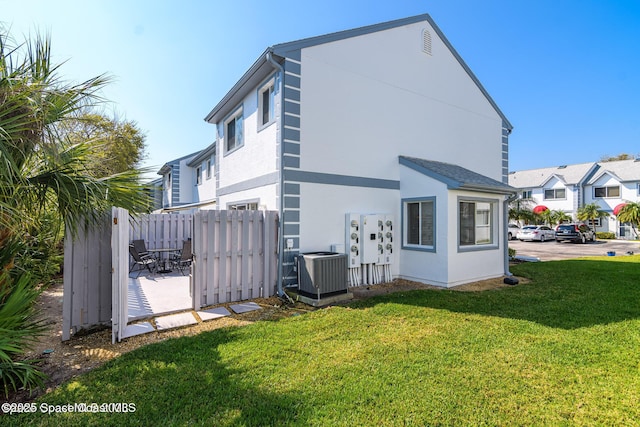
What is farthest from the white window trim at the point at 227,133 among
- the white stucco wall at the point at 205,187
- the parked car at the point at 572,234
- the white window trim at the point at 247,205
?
the parked car at the point at 572,234

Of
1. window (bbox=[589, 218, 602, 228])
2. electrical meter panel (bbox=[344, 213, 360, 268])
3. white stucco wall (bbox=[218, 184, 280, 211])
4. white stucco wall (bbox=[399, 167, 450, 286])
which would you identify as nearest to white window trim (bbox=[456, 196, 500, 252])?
white stucco wall (bbox=[399, 167, 450, 286])

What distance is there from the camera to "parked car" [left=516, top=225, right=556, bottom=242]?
29491mm

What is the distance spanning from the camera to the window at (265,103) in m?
9.14

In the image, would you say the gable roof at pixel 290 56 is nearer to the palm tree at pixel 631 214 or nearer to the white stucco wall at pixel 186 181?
the white stucco wall at pixel 186 181

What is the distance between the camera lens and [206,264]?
6969 mm

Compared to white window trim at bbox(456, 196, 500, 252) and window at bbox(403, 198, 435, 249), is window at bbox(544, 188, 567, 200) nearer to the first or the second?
white window trim at bbox(456, 196, 500, 252)

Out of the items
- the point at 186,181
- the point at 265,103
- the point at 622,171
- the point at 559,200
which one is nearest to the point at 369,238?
the point at 265,103

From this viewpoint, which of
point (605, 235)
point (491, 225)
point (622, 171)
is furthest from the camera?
point (622, 171)

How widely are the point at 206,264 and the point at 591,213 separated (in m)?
41.3

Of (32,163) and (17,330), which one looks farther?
(32,163)

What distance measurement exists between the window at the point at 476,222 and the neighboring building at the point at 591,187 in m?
23.6

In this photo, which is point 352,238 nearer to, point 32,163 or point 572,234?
point 32,163

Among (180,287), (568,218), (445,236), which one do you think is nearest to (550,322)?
(445,236)

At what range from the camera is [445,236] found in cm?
886
